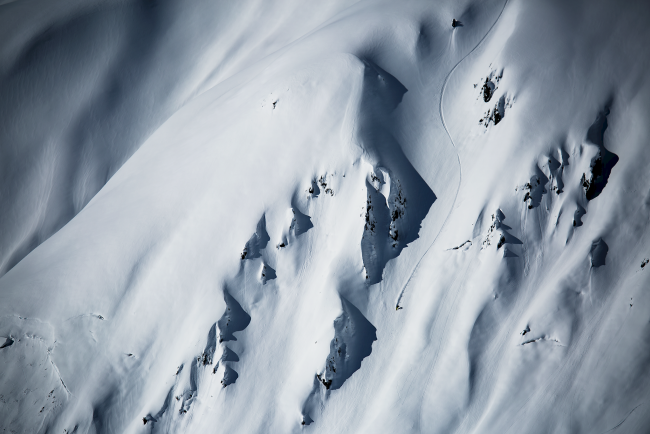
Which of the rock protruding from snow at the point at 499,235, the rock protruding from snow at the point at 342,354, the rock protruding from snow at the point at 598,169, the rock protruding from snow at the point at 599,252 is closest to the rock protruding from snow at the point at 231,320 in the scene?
the rock protruding from snow at the point at 342,354

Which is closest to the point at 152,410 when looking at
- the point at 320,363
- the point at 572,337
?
the point at 320,363

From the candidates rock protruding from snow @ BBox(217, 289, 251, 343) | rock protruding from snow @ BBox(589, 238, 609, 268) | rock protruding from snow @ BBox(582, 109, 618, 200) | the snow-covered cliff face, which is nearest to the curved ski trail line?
the snow-covered cliff face

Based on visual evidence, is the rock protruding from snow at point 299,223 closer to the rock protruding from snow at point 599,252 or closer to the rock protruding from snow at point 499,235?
the rock protruding from snow at point 499,235

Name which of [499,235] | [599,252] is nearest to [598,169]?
[599,252]

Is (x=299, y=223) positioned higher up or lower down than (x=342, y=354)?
higher up

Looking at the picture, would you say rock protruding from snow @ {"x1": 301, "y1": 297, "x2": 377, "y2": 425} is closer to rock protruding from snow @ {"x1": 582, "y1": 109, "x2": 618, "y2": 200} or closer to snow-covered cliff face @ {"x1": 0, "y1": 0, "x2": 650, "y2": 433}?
snow-covered cliff face @ {"x1": 0, "y1": 0, "x2": 650, "y2": 433}

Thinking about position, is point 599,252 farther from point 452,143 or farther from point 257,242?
point 257,242

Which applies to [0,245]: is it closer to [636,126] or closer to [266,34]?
[266,34]

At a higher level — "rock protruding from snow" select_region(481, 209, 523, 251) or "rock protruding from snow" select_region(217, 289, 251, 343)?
"rock protruding from snow" select_region(481, 209, 523, 251)

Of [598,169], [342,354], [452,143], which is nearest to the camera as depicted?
[598,169]
